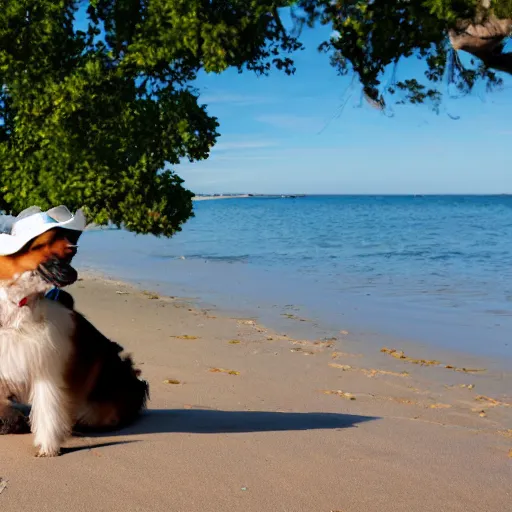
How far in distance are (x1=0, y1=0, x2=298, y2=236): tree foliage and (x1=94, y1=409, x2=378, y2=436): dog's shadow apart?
5.88 metres

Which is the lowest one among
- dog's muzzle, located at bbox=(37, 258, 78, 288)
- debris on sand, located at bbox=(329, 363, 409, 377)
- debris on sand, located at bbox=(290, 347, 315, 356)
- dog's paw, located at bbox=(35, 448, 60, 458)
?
debris on sand, located at bbox=(329, 363, 409, 377)

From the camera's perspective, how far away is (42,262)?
3.41 meters

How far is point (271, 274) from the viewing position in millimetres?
20562

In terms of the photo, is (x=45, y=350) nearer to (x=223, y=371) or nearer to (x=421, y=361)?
(x=223, y=371)

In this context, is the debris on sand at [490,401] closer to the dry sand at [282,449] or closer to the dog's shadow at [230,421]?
the dry sand at [282,449]

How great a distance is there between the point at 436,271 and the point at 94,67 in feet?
46.5

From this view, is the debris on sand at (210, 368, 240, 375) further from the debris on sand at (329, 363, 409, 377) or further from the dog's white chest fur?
the dog's white chest fur

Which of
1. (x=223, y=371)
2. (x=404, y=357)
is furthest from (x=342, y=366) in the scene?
(x=223, y=371)

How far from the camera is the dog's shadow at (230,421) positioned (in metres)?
4.36

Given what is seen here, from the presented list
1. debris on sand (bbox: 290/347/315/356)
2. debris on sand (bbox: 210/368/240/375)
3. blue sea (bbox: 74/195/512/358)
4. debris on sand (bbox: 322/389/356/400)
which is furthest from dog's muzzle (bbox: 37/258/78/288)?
blue sea (bbox: 74/195/512/358)

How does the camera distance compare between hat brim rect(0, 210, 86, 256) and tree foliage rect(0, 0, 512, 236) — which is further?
tree foliage rect(0, 0, 512, 236)

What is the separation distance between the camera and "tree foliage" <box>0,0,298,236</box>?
33.6 ft

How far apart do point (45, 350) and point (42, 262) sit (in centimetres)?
45

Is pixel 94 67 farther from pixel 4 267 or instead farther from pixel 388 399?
pixel 4 267
